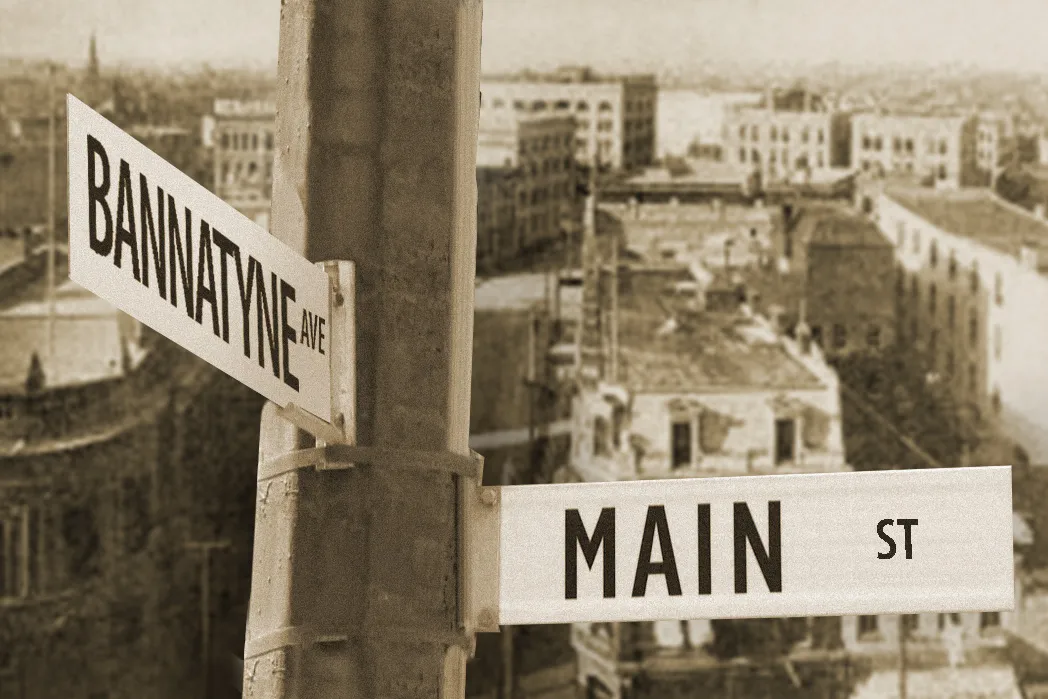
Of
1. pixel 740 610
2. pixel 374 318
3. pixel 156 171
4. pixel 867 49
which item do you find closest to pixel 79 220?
pixel 156 171

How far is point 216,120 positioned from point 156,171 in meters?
10.2

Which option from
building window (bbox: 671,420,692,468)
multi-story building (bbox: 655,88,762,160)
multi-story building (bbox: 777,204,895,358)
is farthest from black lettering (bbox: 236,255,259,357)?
multi-story building (bbox: 777,204,895,358)

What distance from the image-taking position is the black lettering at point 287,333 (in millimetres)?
1110

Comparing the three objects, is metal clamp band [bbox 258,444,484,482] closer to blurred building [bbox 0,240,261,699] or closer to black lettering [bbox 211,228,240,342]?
black lettering [bbox 211,228,240,342]

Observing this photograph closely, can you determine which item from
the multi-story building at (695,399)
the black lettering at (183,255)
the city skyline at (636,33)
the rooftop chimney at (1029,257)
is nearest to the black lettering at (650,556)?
the black lettering at (183,255)

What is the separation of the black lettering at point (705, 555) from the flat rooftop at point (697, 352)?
1003 cm

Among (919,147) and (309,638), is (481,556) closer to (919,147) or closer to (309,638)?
(309,638)

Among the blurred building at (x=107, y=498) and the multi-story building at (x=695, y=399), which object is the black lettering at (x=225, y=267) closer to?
the blurred building at (x=107, y=498)

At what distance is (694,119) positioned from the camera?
11.6 meters

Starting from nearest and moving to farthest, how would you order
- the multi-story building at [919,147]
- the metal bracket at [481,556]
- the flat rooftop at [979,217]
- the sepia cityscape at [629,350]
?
the metal bracket at [481,556] < the sepia cityscape at [629,350] < the flat rooftop at [979,217] < the multi-story building at [919,147]

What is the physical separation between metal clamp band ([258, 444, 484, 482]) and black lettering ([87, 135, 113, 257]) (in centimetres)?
18

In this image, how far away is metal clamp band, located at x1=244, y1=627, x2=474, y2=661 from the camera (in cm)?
113

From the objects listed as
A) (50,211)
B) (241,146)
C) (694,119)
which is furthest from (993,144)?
(50,211)

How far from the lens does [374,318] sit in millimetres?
1160
